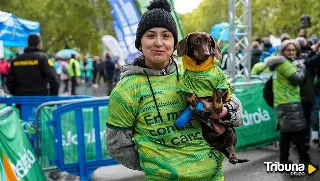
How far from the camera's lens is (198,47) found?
2.40 m

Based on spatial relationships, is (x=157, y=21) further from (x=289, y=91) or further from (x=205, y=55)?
(x=289, y=91)

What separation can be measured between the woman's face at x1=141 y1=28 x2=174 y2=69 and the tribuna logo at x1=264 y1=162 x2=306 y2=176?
4388 mm

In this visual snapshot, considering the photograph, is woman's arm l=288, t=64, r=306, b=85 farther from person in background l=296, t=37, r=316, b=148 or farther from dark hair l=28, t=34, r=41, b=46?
dark hair l=28, t=34, r=41, b=46

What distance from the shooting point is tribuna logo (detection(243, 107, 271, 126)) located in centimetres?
759

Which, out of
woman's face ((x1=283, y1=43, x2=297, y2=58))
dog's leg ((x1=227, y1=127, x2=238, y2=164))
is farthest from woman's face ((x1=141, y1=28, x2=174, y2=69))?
woman's face ((x1=283, y1=43, x2=297, y2=58))

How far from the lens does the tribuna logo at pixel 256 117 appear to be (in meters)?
7.59

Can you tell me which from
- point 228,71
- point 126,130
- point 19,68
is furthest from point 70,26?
point 126,130

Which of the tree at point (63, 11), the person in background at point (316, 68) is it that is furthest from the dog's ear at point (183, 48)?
the person in background at point (316, 68)

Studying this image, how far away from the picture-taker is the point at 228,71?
9.99m

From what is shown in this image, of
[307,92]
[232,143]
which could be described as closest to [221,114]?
[232,143]

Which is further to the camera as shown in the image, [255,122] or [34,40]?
[255,122]

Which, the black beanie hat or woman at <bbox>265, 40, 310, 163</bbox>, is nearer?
the black beanie hat

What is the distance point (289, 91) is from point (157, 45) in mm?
4190

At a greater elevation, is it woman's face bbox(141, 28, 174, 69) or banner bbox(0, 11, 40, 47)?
banner bbox(0, 11, 40, 47)
